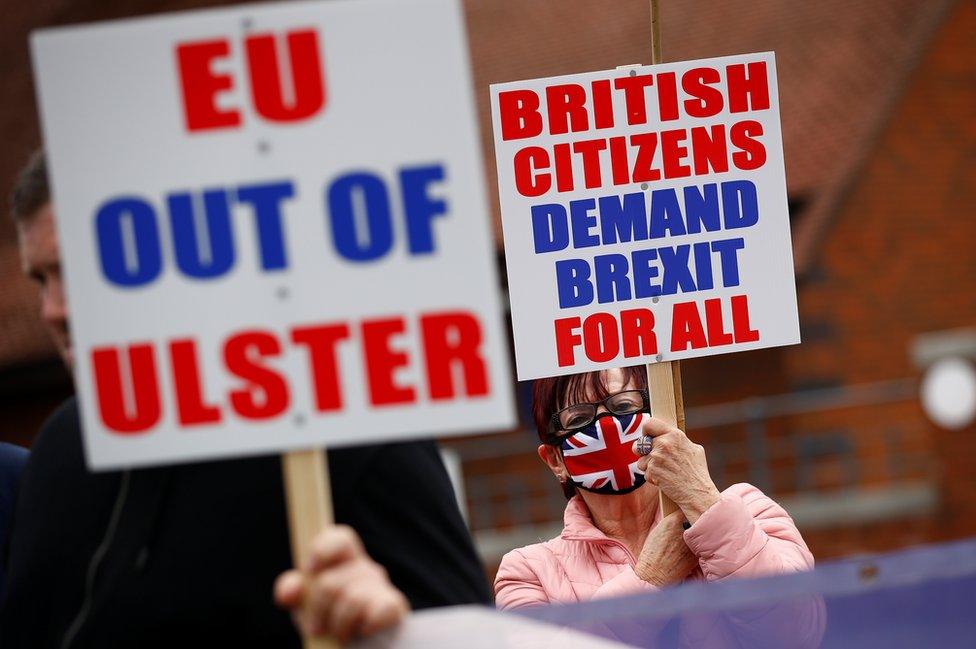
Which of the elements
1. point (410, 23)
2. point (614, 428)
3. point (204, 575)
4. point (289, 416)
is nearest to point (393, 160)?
Answer: point (410, 23)

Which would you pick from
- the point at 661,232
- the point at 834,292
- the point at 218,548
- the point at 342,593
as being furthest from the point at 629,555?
the point at 834,292

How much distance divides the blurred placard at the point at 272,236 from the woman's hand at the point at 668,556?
3.58ft

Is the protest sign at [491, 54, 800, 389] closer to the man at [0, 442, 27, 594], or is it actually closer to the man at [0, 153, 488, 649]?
the man at [0, 442, 27, 594]

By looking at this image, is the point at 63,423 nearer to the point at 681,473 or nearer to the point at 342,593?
the point at 342,593

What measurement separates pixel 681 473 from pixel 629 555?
0.28 metres

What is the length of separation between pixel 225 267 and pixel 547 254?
1.44 m

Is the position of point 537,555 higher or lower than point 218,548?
lower

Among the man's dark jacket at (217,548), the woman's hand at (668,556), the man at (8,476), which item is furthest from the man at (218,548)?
the woman's hand at (668,556)

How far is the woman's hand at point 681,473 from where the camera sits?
3074mm

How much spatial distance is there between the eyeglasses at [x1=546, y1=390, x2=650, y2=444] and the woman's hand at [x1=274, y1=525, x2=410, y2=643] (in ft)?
4.91

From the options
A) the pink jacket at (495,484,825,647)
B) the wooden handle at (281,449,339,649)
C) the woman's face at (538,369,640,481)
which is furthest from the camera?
the woman's face at (538,369,640,481)

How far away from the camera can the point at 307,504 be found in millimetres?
1966

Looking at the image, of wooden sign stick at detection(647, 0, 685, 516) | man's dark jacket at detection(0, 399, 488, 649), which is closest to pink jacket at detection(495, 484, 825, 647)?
wooden sign stick at detection(647, 0, 685, 516)

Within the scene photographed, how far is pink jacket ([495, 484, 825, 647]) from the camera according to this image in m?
3.02
